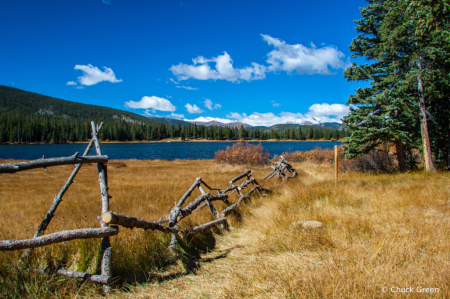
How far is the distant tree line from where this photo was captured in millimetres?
129625

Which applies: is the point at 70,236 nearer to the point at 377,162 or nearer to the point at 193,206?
the point at 193,206

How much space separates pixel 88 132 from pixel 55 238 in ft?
569

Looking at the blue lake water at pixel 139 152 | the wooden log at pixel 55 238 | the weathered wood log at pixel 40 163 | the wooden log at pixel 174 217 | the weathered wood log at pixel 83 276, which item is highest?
the weathered wood log at pixel 40 163

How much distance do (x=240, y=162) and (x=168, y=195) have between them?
1682 centimetres

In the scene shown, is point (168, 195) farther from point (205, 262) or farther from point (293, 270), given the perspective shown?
point (293, 270)

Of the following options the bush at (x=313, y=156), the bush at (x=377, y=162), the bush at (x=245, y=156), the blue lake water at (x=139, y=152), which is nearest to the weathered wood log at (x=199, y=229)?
the bush at (x=377, y=162)

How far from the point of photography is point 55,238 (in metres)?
2.78

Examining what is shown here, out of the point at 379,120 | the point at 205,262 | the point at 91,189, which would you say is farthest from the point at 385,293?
the point at 91,189

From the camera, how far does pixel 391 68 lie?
13867 millimetres

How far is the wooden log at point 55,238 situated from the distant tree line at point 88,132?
4249 inches

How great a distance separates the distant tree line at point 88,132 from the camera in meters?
130

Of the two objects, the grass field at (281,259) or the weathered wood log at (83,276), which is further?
the weathered wood log at (83,276)

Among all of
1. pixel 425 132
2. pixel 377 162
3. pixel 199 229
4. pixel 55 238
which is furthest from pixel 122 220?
pixel 377 162

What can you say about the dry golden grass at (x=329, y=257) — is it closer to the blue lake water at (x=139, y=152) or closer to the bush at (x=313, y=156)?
the bush at (x=313, y=156)
